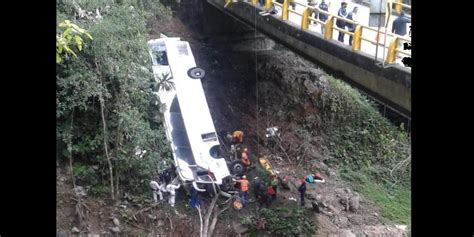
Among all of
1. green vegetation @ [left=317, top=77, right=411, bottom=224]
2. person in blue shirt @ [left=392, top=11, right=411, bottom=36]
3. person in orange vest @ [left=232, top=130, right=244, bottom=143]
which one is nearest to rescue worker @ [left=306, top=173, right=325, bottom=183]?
green vegetation @ [left=317, top=77, right=411, bottom=224]

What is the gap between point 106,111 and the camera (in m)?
6.84

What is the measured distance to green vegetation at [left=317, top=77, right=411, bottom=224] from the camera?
Result: 8648mm

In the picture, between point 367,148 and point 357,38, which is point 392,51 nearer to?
point 357,38

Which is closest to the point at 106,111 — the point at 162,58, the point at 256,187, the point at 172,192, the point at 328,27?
the point at 172,192

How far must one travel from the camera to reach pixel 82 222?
640 cm

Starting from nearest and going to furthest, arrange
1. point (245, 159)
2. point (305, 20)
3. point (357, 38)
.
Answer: point (357, 38) → point (245, 159) → point (305, 20)

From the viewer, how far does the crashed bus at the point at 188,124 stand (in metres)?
7.18

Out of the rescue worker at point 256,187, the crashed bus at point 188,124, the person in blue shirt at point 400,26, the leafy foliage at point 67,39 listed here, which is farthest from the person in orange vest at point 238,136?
the person in blue shirt at point 400,26

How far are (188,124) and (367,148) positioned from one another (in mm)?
3535

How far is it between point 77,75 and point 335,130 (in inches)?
189

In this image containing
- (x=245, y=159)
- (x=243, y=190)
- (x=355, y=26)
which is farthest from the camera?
(x=245, y=159)

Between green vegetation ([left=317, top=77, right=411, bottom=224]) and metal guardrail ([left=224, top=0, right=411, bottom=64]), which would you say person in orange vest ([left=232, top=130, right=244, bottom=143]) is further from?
metal guardrail ([left=224, top=0, right=411, bottom=64])
